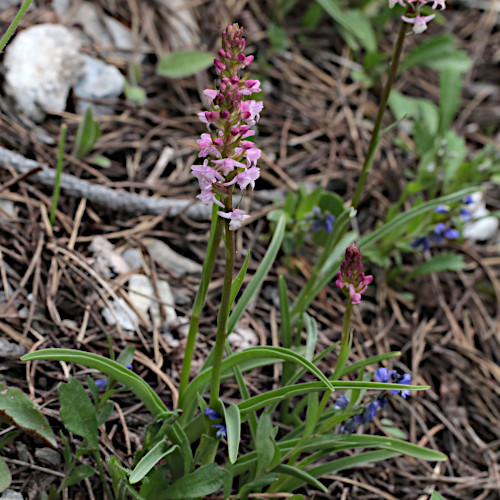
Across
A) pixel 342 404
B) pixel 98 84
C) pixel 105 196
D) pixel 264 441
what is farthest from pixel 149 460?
pixel 98 84

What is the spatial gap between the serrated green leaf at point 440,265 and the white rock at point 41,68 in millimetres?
1901

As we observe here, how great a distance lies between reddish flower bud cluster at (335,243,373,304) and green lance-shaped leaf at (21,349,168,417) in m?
0.62

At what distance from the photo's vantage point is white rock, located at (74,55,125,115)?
2914mm

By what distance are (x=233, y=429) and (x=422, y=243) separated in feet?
5.04

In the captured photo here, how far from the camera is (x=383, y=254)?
276 centimetres

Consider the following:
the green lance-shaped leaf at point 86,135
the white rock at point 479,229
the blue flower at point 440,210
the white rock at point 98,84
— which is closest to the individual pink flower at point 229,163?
the green lance-shaped leaf at point 86,135

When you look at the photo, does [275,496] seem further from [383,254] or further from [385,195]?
[385,195]

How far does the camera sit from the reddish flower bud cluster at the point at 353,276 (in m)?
1.50

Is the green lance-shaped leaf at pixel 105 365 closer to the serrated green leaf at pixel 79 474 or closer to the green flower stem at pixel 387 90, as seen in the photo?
the serrated green leaf at pixel 79 474

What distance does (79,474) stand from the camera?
5.32 ft

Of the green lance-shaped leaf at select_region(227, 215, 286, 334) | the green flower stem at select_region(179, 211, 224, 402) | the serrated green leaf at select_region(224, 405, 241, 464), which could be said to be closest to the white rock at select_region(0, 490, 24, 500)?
the green flower stem at select_region(179, 211, 224, 402)

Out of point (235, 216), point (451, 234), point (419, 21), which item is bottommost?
point (451, 234)

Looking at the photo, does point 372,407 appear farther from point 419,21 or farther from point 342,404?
point 419,21

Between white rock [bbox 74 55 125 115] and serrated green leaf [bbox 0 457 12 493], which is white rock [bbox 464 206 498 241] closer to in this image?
white rock [bbox 74 55 125 115]
